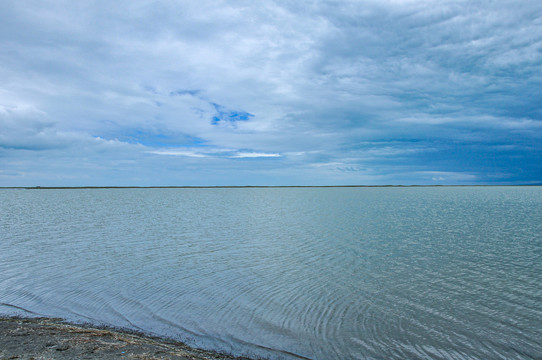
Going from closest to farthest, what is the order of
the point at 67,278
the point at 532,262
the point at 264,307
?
the point at 264,307
the point at 67,278
the point at 532,262

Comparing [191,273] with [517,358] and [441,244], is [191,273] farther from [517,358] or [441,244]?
[441,244]

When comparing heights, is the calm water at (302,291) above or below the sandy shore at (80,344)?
below

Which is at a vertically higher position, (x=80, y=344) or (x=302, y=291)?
(x=80, y=344)

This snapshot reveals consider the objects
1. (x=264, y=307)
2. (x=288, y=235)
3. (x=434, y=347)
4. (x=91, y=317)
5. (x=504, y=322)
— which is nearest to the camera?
(x=434, y=347)

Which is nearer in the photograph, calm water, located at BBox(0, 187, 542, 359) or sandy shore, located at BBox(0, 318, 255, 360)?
sandy shore, located at BBox(0, 318, 255, 360)

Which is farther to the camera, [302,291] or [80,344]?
[302,291]

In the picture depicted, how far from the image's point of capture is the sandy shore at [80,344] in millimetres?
9141

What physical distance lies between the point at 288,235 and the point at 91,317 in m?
22.1

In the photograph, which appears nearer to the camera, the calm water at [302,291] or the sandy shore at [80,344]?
the sandy shore at [80,344]

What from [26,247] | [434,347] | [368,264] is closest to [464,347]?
[434,347]

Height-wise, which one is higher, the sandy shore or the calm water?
the sandy shore

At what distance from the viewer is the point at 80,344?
32.3 feet

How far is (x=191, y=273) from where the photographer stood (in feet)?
63.3

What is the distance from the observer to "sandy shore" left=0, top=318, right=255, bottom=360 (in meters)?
9.14
